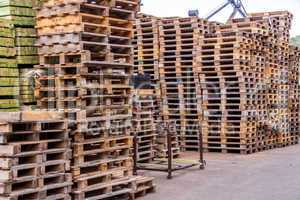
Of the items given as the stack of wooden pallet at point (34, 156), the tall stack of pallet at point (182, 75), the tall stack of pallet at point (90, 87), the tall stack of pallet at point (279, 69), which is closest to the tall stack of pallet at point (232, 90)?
the tall stack of pallet at point (182, 75)

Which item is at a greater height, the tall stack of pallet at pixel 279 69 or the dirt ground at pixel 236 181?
→ the tall stack of pallet at pixel 279 69

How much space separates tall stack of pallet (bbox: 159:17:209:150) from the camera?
15.7 meters

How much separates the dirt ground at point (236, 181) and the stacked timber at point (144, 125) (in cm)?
95

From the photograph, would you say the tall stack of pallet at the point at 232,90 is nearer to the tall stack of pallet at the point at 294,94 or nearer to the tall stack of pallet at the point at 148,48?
the tall stack of pallet at the point at 148,48

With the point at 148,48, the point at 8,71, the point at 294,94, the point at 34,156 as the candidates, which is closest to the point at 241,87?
the point at 148,48

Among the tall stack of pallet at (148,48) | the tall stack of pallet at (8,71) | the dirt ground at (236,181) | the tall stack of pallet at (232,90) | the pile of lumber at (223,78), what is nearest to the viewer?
the dirt ground at (236,181)

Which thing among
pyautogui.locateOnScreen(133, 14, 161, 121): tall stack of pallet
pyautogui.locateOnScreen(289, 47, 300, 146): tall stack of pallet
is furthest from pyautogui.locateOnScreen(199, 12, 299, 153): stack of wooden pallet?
pyautogui.locateOnScreen(133, 14, 161, 121): tall stack of pallet

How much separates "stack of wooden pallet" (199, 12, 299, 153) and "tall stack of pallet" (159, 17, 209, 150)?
1.16ft

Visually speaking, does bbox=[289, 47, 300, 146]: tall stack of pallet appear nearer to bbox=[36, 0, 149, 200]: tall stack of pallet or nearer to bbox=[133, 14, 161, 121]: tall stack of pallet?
bbox=[133, 14, 161, 121]: tall stack of pallet

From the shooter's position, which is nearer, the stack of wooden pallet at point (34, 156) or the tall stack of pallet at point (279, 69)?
the stack of wooden pallet at point (34, 156)

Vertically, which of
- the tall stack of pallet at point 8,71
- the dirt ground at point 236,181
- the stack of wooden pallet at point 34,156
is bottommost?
the dirt ground at point 236,181

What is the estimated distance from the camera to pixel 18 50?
30.6 ft

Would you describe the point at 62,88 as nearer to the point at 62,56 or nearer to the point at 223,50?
the point at 62,56

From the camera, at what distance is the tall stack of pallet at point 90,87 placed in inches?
325
